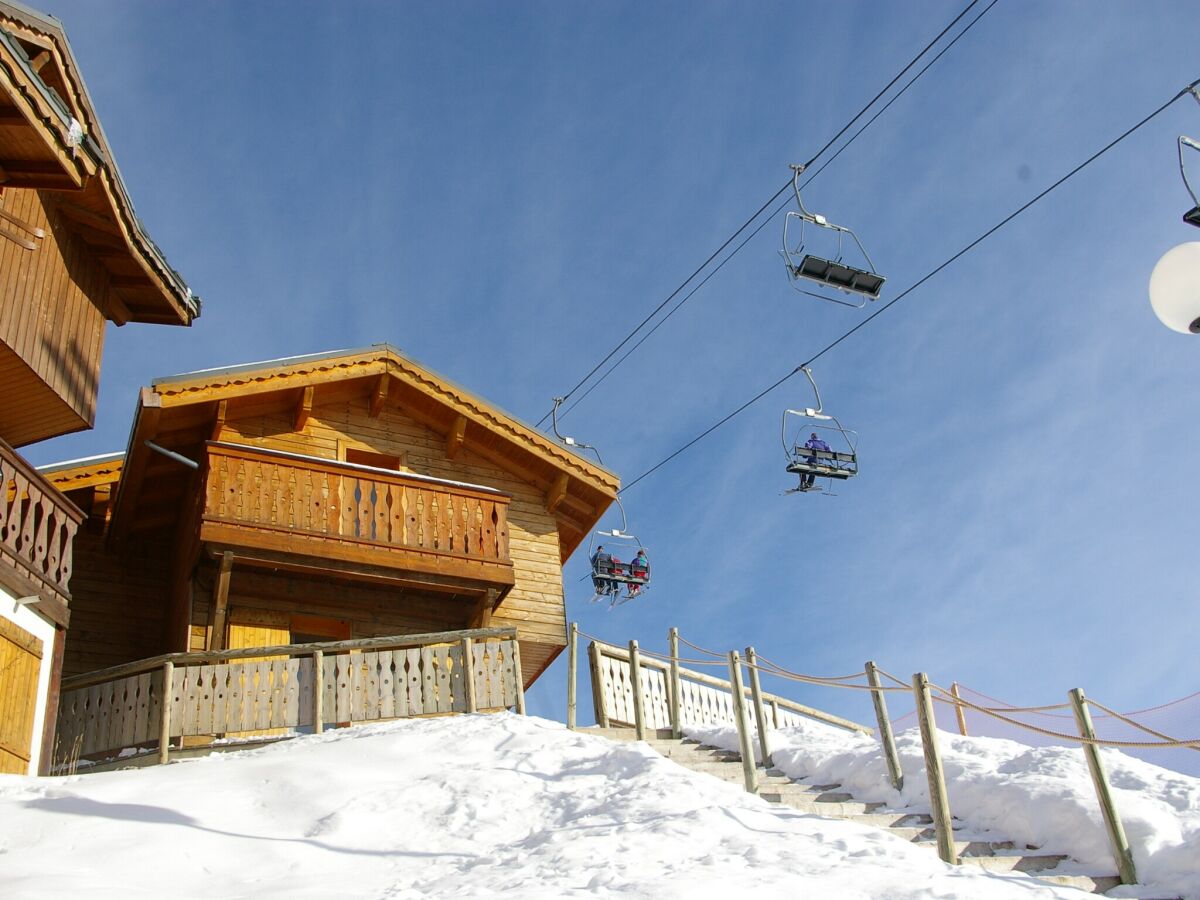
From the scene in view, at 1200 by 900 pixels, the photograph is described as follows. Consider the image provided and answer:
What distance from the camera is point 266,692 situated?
1481cm

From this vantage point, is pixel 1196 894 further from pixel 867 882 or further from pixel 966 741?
pixel 966 741

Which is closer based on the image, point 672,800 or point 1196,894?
point 1196,894

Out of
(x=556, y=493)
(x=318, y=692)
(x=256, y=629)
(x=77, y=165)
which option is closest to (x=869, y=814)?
(x=318, y=692)

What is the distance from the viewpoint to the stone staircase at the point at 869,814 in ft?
30.9

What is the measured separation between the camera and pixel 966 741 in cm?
1391

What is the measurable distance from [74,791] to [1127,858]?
8755mm

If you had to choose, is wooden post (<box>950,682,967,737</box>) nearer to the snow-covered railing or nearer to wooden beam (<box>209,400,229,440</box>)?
the snow-covered railing

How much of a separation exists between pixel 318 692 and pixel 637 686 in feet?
12.8

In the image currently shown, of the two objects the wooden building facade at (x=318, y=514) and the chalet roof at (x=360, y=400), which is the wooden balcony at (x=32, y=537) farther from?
the chalet roof at (x=360, y=400)

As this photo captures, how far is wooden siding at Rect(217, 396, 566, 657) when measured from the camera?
19.6 metres

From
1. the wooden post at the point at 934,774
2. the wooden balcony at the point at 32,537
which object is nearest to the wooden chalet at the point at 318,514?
the wooden balcony at the point at 32,537

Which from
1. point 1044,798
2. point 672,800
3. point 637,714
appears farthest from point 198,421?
Answer: point 1044,798

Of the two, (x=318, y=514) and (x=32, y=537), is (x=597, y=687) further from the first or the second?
(x=32, y=537)

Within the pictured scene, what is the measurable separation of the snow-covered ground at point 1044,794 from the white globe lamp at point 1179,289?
4522 mm
